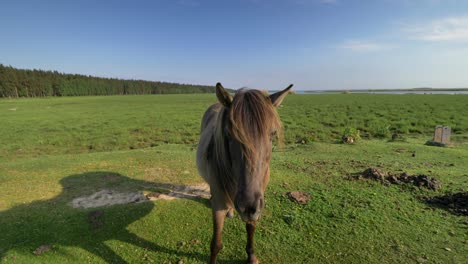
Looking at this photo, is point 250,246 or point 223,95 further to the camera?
point 250,246

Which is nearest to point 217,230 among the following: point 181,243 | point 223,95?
point 181,243

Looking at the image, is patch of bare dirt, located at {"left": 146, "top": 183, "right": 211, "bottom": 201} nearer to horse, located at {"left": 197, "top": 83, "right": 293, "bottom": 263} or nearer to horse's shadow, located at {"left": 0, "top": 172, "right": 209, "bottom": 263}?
horse's shadow, located at {"left": 0, "top": 172, "right": 209, "bottom": 263}

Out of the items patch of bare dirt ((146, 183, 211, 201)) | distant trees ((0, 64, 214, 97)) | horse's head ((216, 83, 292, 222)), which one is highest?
distant trees ((0, 64, 214, 97))

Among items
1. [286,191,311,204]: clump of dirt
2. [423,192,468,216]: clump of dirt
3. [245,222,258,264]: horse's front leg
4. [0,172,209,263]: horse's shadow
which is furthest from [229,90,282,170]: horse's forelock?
[423,192,468,216]: clump of dirt

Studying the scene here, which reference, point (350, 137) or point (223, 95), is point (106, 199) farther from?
point (350, 137)

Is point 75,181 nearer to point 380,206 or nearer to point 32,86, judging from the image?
point 380,206

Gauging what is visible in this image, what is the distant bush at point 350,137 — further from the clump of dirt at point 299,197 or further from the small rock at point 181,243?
the small rock at point 181,243

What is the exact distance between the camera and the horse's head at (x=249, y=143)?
2.33 meters

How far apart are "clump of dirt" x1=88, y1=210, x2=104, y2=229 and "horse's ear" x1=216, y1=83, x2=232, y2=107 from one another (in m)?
3.49

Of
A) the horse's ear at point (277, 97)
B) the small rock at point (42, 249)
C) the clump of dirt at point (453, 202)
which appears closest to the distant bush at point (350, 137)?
the clump of dirt at point (453, 202)

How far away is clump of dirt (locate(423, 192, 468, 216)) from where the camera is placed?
4.74 meters

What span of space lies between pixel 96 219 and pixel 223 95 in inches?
144

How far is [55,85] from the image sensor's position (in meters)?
97.2

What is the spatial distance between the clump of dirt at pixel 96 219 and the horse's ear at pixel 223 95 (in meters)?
3.49
